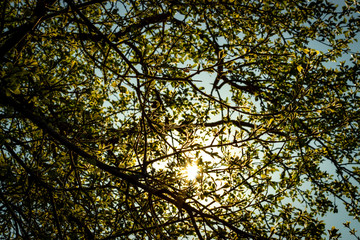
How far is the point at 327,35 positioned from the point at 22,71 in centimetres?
684

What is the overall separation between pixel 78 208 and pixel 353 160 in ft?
25.2

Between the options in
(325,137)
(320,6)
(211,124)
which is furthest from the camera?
(211,124)

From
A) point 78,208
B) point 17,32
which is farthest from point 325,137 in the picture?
point 17,32

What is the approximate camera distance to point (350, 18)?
214 inches

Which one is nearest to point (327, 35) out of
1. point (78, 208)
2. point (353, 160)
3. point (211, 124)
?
point (353, 160)

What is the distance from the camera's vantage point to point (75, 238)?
373cm

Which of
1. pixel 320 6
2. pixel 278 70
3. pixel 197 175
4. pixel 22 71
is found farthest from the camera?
pixel 278 70

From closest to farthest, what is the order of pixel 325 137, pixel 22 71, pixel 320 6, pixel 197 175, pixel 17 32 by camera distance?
pixel 22 71, pixel 197 175, pixel 17 32, pixel 320 6, pixel 325 137

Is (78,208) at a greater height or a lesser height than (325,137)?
lesser

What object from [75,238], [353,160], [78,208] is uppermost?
[353,160]

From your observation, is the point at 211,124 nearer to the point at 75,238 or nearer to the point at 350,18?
the point at 350,18

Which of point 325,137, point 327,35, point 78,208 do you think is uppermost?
point 327,35

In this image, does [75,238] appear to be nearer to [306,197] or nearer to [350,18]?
[306,197]

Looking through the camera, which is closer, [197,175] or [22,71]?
[22,71]
